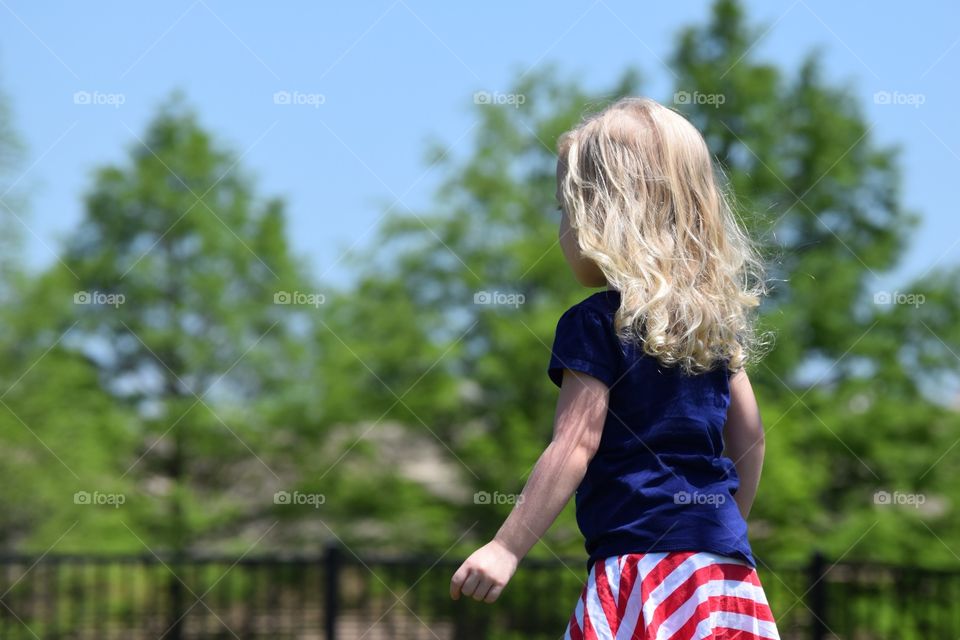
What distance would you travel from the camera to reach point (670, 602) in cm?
169

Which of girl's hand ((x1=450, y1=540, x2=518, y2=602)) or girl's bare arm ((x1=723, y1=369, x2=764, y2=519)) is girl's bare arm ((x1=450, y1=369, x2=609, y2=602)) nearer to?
girl's hand ((x1=450, y1=540, x2=518, y2=602))

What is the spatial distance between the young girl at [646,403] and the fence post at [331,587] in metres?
4.82

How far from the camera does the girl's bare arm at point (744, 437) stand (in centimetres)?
194

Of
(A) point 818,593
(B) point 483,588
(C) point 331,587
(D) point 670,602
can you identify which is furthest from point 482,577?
(A) point 818,593

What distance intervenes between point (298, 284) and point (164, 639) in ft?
17.5

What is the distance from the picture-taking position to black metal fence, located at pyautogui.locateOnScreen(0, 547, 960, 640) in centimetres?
642

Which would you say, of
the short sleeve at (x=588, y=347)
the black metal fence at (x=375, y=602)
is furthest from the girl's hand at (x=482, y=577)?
the black metal fence at (x=375, y=602)

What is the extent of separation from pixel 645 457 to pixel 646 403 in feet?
0.30

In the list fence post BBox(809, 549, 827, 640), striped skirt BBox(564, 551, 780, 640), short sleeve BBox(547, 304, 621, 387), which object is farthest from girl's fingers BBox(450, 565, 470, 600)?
fence post BBox(809, 549, 827, 640)

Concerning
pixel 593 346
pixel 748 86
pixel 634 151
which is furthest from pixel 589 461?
pixel 748 86

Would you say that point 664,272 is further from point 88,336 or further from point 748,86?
point 748,86

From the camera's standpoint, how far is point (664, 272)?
5.85ft

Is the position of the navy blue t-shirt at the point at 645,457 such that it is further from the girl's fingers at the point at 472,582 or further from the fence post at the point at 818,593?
the fence post at the point at 818,593

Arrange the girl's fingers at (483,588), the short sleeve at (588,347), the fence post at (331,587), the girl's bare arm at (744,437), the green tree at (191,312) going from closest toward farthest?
the girl's fingers at (483,588) → the short sleeve at (588,347) → the girl's bare arm at (744,437) → the fence post at (331,587) → the green tree at (191,312)
